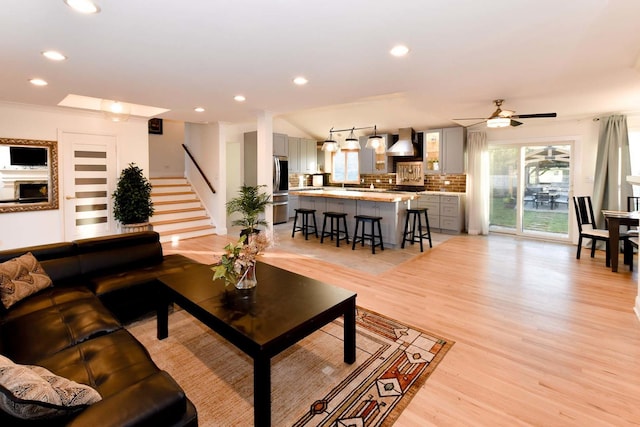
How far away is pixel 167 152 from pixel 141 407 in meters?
9.51

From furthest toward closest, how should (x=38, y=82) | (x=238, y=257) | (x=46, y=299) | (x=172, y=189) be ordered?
(x=172, y=189) → (x=38, y=82) → (x=46, y=299) → (x=238, y=257)

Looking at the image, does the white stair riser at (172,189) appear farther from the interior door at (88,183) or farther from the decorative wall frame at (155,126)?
the decorative wall frame at (155,126)

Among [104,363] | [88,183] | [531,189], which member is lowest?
[104,363]

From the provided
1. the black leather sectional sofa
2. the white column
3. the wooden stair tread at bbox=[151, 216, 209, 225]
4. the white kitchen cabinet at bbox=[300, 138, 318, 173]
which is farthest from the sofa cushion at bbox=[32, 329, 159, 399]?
the white kitchen cabinet at bbox=[300, 138, 318, 173]

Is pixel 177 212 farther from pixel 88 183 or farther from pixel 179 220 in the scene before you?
pixel 88 183

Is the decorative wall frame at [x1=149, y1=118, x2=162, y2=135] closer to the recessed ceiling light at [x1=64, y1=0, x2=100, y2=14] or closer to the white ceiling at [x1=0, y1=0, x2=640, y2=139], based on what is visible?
the white ceiling at [x1=0, y1=0, x2=640, y2=139]

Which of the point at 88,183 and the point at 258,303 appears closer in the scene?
the point at 258,303

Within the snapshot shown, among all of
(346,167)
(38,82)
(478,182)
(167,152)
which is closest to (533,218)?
(478,182)

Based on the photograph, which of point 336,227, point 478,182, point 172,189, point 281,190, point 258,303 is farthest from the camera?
point 281,190

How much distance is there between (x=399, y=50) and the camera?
2883 millimetres

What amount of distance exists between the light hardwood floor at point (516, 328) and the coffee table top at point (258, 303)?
839 mm

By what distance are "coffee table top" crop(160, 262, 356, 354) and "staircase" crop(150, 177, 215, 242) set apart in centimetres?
435

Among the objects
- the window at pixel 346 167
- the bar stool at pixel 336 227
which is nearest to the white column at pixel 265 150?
the bar stool at pixel 336 227

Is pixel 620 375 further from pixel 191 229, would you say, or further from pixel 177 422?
pixel 191 229
